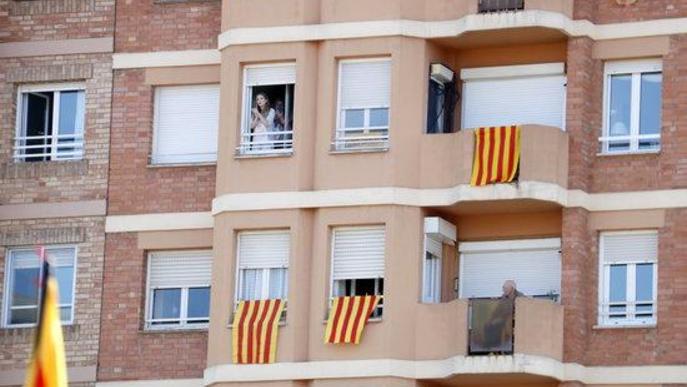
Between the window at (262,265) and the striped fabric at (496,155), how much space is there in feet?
10.8

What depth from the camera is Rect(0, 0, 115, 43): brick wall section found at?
129 feet

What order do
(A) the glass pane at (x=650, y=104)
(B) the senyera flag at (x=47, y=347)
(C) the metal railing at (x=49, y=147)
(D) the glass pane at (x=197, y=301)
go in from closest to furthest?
(B) the senyera flag at (x=47, y=347)
(A) the glass pane at (x=650, y=104)
(D) the glass pane at (x=197, y=301)
(C) the metal railing at (x=49, y=147)

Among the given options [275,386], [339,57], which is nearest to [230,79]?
[339,57]

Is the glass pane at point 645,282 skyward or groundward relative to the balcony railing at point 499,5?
groundward

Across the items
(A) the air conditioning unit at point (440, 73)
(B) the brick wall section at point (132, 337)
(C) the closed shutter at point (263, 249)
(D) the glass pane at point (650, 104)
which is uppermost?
(A) the air conditioning unit at point (440, 73)

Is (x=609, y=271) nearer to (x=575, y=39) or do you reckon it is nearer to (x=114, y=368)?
(x=575, y=39)

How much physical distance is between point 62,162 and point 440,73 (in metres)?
6.83

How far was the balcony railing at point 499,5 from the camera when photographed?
36188mm

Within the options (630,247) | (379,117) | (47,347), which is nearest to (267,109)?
(379,117)

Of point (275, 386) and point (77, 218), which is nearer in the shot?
point (275, 386)

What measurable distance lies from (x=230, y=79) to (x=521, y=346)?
662cm

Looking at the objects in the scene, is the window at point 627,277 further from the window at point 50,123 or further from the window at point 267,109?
the window at point 50,123

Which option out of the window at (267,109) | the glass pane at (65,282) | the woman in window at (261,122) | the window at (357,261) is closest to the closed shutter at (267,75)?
the window at (267,109)

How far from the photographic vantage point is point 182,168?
38.1 meters
